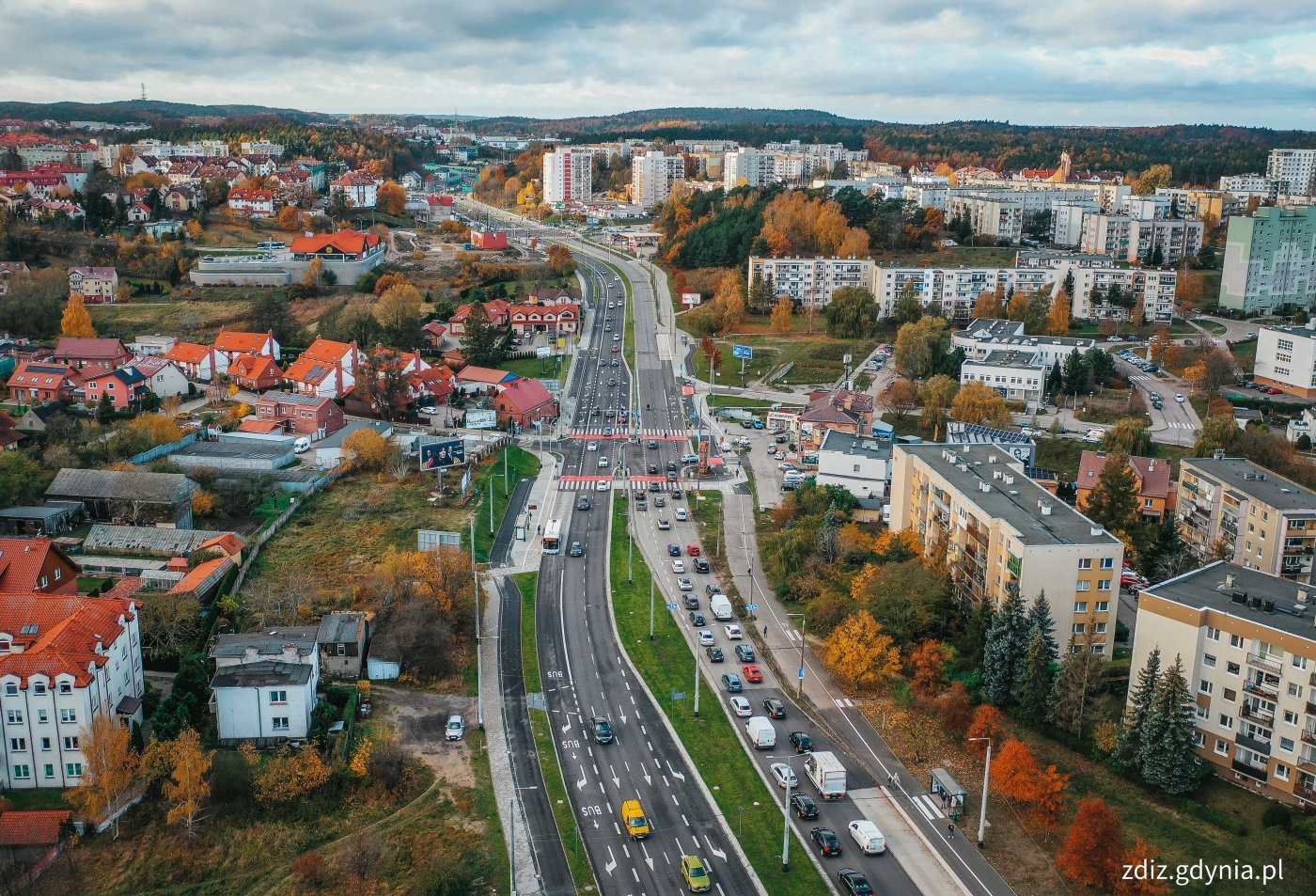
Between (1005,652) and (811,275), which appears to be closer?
(1005,652)

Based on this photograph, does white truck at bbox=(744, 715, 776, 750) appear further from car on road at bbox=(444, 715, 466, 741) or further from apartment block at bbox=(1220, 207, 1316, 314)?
apartment block at bbox=(1220, 207, 1316, 314)

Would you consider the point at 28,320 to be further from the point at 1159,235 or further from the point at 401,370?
the point at 1159,235

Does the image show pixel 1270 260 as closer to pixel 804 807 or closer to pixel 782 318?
pixel 782 318

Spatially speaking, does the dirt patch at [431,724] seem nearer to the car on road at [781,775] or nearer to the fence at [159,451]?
the car on road at [781,775]

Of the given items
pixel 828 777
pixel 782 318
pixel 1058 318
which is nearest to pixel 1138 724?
pixel 828 777

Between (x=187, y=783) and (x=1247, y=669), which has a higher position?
(x=1247, y=669)

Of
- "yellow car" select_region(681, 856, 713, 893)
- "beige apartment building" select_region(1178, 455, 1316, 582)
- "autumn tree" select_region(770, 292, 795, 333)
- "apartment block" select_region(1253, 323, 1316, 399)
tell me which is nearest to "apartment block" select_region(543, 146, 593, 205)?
"autumn tree" select_region(770, 292, 795, 333)

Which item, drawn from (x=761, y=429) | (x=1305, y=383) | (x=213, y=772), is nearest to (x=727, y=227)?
(x=761, y=429)
